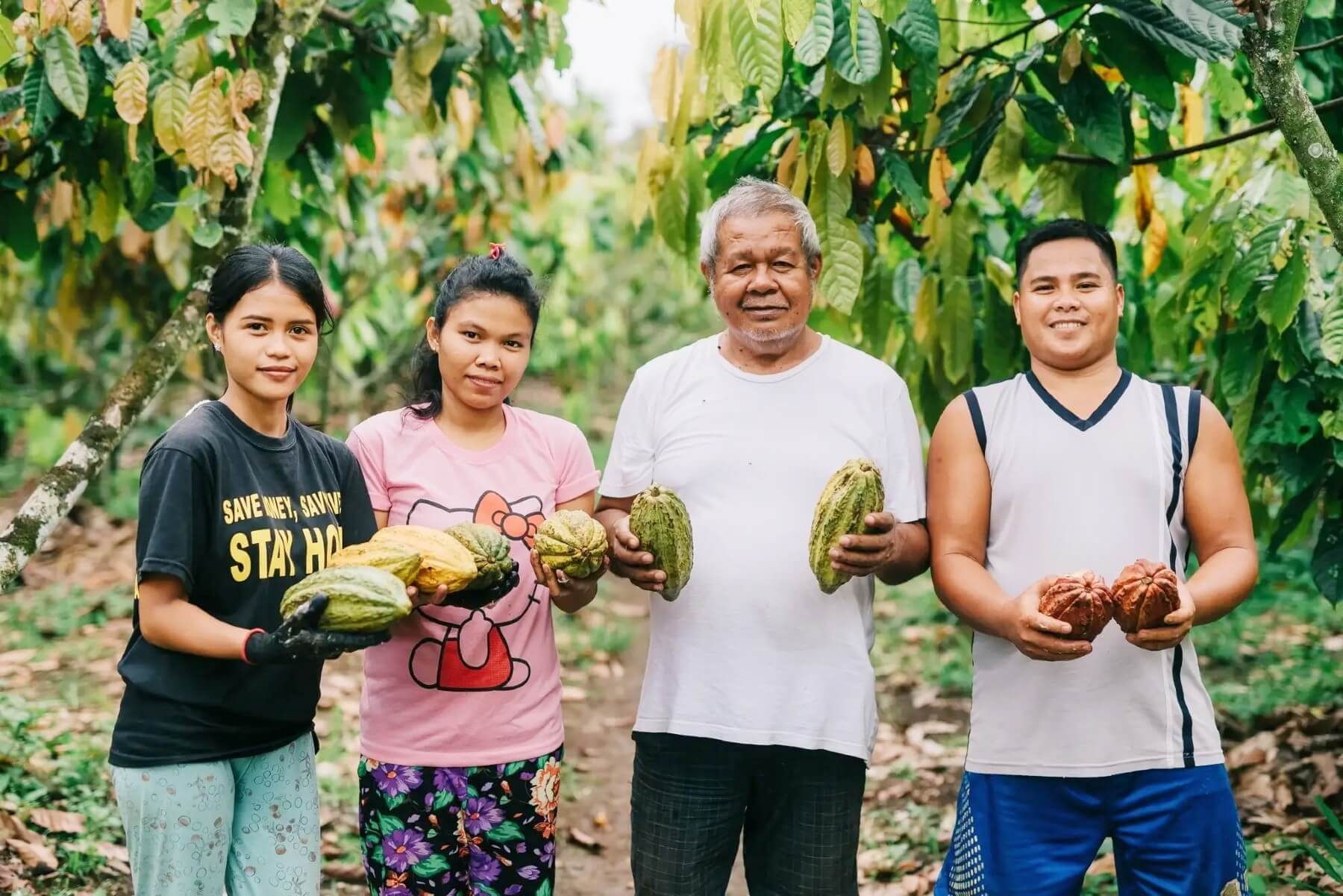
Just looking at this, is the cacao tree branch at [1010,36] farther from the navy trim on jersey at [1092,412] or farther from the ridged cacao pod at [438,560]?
the ridged cacao pod at [438,560]

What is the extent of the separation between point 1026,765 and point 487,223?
4.86m

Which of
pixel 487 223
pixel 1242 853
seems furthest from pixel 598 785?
pixel 487 223

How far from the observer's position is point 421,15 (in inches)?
122

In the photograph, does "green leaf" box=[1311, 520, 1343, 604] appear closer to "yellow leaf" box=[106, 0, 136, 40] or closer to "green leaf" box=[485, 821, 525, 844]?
"green leaf" box=[485, 821, 525, 844]

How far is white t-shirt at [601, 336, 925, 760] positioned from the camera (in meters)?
2.09

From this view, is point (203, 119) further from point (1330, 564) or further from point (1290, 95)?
point (1330, 564)

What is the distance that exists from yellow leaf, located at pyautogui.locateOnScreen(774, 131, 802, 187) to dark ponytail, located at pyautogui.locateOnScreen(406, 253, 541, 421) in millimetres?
678

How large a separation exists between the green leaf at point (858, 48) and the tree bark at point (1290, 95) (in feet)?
2.04

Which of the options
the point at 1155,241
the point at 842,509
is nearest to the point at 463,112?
the point at 1155,241

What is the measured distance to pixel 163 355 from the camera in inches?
105

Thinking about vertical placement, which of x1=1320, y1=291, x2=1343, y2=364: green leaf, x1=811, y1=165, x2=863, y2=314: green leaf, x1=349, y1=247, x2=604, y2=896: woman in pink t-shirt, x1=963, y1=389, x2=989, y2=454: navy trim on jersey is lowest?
x1=349, y1=247, x2=604, y2=896: woman in pink t-shirt

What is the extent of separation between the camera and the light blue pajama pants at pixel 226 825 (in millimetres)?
1870

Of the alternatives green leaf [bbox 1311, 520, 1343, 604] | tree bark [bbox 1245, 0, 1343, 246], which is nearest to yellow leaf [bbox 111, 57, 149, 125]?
tree bark [bbox 1245, 0, 1343, 246]

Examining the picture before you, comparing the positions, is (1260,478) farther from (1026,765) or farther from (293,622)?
(293,622)
